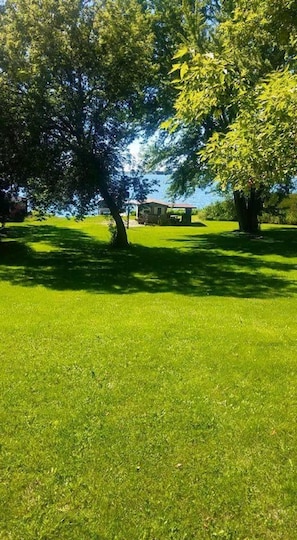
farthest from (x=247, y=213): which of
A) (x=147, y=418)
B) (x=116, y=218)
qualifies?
(x=147, y=418)

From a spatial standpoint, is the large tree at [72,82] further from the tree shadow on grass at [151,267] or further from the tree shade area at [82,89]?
the tree shadow on grass at [151,267]

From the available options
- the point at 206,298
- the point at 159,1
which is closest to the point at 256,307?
the point at 206,298


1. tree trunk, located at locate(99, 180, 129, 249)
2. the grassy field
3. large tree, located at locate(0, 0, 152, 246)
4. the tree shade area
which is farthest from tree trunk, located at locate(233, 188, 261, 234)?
the grassy field

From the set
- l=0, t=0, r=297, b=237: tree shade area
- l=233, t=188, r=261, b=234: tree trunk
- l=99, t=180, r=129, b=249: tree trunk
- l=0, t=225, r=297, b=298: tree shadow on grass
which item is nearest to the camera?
l=0, t=225, r=297, b=298: tree shadow on grass

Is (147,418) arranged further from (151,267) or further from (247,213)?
(247,213)

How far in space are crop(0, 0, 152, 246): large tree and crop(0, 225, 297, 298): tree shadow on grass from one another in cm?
311

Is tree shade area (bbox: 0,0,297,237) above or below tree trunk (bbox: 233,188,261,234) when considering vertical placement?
above

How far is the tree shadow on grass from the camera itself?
10.9 metres

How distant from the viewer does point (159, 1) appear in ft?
71.7

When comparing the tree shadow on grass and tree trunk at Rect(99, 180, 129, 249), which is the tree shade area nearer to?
tree trunk at Rect(99, 180, 129, 249)

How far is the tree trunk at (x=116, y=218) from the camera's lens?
58.6 feet

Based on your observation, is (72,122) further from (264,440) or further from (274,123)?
(264,440)

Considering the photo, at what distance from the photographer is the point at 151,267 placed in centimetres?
1424

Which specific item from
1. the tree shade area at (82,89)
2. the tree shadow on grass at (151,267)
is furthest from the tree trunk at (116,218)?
the tree shadow on grass at (151,267)
